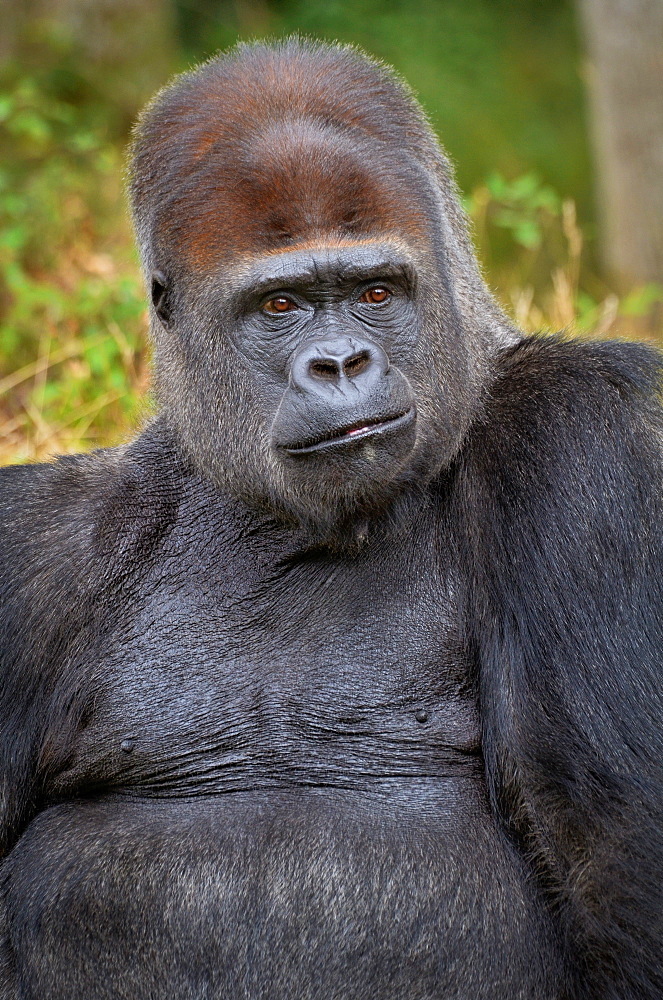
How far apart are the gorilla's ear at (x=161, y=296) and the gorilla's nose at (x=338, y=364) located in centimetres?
58

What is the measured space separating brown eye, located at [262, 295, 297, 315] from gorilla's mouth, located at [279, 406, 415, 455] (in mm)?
363

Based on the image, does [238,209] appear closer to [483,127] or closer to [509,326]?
[509,326]

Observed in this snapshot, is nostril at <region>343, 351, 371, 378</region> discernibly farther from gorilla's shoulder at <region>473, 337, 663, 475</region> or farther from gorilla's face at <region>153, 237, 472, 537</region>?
gorilla's shoulder at <region>473, 337, 663, 475</region>

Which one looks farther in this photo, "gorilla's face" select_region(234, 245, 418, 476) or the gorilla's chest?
the gorilla's chest

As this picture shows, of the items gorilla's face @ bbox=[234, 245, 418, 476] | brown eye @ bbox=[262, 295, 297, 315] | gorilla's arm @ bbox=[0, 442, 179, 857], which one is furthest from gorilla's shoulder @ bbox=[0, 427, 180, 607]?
brown eye @ bbox=[262, 295, 297, 315]

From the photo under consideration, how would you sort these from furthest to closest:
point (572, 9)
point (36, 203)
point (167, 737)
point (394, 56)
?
point (572, 9), point (394, 56), point (36, 203), point (167, 737)

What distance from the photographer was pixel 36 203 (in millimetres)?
7168

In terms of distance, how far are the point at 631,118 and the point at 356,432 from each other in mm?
6111

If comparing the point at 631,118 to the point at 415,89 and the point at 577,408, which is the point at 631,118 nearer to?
the point at 415,89

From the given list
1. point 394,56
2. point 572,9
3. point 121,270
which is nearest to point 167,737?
point 121,270

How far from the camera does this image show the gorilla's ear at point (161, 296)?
11.1ft

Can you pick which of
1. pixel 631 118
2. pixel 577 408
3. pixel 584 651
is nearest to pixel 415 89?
pixel 631 118

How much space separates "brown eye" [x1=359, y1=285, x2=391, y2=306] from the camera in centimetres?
313

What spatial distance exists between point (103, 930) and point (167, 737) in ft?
1.55
